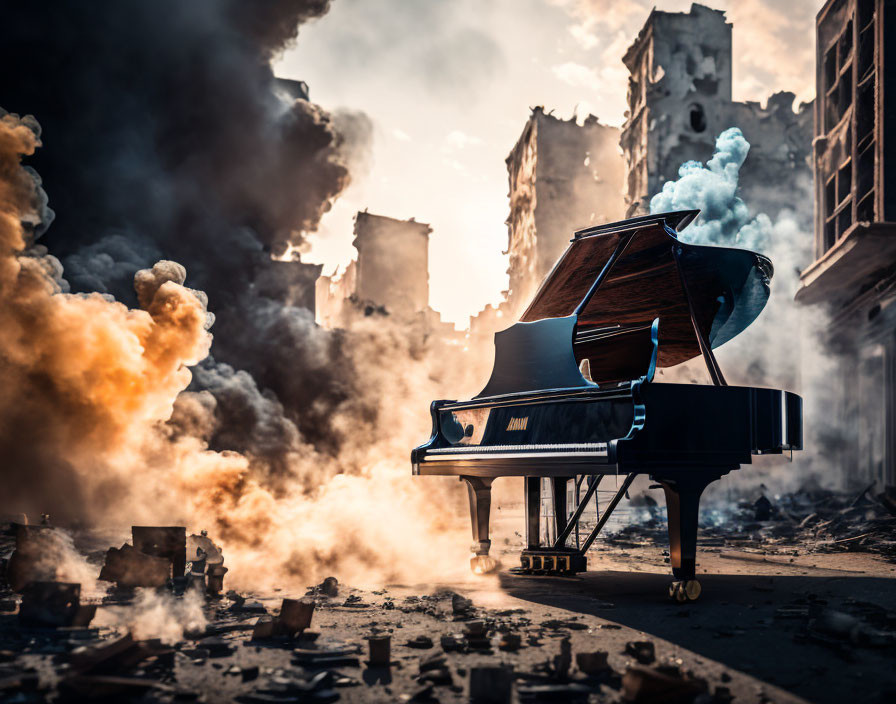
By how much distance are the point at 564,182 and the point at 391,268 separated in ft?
29.1

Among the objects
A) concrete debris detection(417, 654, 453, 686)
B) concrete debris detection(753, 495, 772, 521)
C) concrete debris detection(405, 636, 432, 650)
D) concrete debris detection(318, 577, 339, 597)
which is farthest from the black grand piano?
concrete debris detection(753, 495, 772, 521)

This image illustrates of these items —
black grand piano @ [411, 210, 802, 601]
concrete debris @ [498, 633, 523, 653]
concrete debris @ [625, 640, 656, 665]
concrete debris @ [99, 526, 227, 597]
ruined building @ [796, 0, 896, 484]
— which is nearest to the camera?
concrete debris @ [625, 640, 656, 665]

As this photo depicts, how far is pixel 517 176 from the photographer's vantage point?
36812 mm

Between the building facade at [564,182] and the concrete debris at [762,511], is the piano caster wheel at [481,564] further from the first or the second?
the building facade at [564,182]

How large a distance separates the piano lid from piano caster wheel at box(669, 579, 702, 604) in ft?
6.66

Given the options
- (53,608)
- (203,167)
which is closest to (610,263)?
(53,608)

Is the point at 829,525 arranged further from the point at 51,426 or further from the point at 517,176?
A: the point at 517,176

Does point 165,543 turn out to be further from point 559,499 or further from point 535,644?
point 559,499

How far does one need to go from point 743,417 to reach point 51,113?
1398cm

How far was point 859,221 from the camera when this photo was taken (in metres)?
14.6

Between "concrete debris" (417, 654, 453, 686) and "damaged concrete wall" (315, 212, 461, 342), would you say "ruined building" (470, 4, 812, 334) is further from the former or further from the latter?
"concrete debris" (417, 654, 453, 686)

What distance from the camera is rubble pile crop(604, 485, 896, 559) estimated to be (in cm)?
989

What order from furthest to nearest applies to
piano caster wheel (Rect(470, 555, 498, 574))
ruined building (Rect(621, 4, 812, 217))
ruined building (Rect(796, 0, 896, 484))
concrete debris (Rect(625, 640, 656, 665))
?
ruined building (Rect(621, 4, 812, 217)), ruined building (Rect(796, 0, 896, 484)), piano caster wheel (Rect(470, 555, 498, 574)), concrete debris (Rect(625, 640, 656, 665))

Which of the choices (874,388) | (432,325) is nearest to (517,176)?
(432,325)
